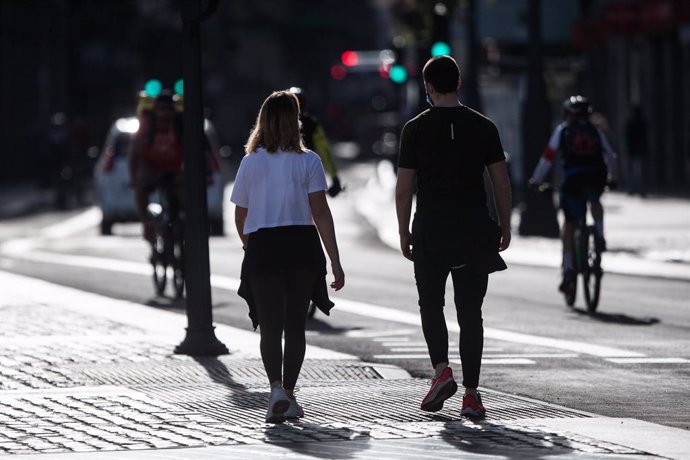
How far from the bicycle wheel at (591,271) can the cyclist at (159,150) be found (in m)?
3.63

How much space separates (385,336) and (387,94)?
2765 inches

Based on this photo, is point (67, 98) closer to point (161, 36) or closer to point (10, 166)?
point (10, 166)

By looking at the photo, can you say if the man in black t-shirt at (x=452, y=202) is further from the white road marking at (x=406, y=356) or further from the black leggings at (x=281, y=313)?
the white road marking at (x=406, y=356)

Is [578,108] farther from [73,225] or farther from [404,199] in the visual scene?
[73,225]

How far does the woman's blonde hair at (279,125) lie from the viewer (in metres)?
9.48

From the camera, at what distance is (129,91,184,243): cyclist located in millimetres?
17406

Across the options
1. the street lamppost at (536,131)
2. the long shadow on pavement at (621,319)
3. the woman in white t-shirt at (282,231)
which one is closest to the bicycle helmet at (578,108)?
the long shadow on pavement at (621,319)

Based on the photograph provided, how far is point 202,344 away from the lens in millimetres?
12453

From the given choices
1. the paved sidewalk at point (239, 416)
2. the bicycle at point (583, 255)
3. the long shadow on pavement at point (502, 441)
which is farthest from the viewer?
the bicycle at point (583, 255)

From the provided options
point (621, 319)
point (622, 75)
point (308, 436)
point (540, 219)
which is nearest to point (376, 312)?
point (621, 319)

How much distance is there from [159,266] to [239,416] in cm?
855

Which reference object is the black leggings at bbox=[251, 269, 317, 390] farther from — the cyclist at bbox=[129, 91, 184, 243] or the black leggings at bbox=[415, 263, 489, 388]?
the cyclist at bbox=[129, 91, 184, 243]

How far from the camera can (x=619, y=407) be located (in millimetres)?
10023

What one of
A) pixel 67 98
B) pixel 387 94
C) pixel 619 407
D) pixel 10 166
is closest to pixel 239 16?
pixel 387 94
